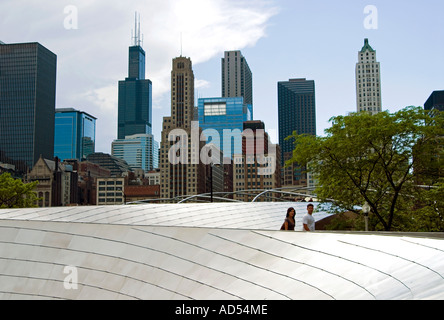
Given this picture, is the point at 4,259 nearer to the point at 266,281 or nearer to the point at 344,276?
the point at 266,281

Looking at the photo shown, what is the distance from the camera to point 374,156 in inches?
841

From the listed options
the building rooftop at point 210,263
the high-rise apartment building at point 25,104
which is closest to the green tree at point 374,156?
the building rooftop at point 210,263

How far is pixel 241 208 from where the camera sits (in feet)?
79.0

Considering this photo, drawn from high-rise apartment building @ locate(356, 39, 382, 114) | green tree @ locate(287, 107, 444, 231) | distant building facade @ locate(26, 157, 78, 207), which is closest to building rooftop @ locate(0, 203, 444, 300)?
green tree @ locate(287, 107, 444, 231)

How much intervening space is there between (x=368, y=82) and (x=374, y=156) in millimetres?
136742

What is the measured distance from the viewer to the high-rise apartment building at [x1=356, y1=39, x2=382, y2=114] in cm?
14688

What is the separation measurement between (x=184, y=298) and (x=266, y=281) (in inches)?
56.6

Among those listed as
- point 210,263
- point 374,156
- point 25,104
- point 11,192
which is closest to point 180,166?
point 25,104

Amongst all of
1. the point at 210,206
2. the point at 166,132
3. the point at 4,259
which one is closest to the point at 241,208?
the point at 210,206

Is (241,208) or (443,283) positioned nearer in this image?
(443,283)

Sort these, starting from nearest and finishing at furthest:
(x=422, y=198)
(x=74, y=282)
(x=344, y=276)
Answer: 1. (x=344, y=276)
2. (x=74, y=282)
3. (x=422, y=198)

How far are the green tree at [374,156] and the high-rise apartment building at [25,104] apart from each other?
157402 millimetres

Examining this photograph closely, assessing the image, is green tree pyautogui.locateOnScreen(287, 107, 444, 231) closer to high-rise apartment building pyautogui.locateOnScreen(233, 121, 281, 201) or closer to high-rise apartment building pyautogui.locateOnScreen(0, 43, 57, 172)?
high-rise apartment building pyautogui.locateOnScreen(233, 121, 281, 201)
